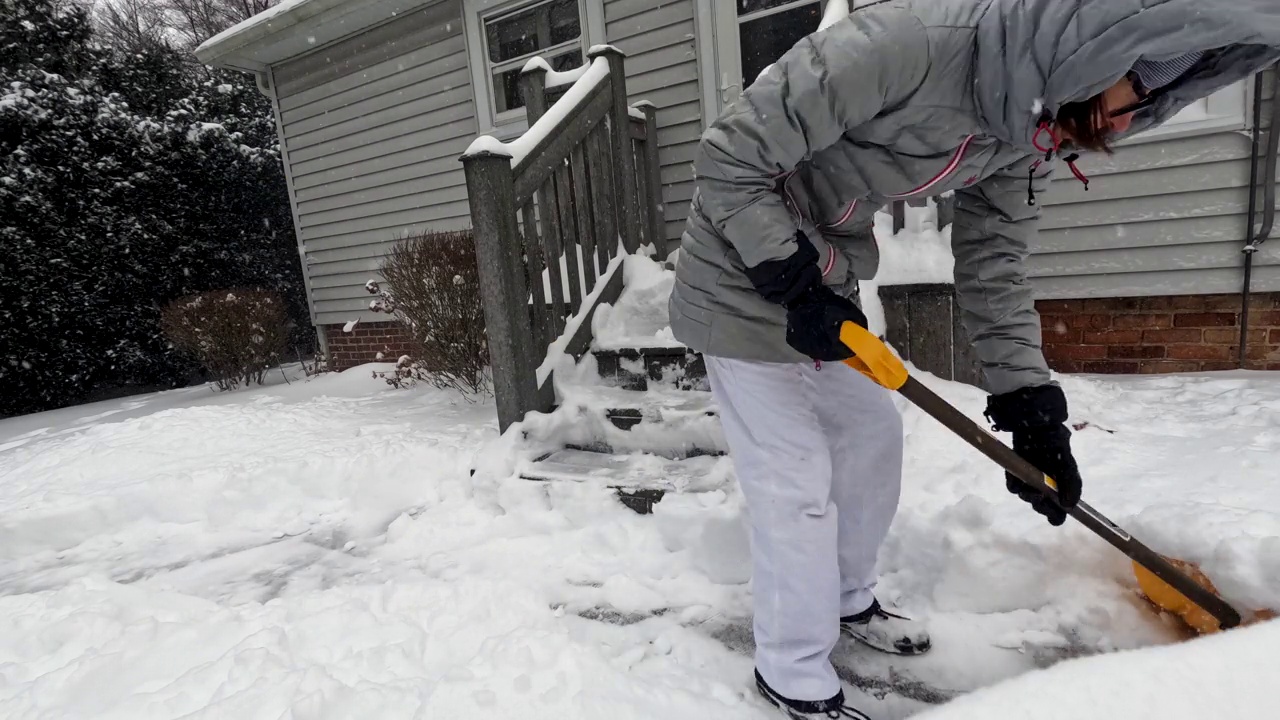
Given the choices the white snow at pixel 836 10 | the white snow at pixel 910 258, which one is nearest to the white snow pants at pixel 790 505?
the white snow at pixel 910 258

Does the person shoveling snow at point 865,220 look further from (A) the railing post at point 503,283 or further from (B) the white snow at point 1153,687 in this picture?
(A) the railing post at point 503,283

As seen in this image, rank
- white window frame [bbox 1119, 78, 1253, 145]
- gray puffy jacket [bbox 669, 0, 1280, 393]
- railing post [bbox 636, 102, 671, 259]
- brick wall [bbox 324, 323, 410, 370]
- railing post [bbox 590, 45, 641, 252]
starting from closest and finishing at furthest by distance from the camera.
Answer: gray puffy jacket [bbox 669, 0, 1280, 393] → white window frame [bbox 1119, 78, 1253, 145] → railing post [bbox 590, 45, 641, 252] → railing post [bbox 636, 102, 671, 259] → brick wall [bbox 324, 323, 410, 370]

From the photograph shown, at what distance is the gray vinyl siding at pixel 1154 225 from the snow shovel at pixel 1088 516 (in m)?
2.70

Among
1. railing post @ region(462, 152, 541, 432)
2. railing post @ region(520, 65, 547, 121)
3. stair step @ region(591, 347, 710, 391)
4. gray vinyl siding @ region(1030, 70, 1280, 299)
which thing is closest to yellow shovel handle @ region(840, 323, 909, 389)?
stair step @ region(591, 347, 710, 391)

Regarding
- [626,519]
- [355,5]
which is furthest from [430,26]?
[626,519]

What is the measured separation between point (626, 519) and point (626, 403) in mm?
749

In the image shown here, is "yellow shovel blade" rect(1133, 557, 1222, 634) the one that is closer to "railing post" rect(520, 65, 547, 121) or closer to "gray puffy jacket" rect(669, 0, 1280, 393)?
"gray puffy jacket" rect(669, 0, 1280, 393)

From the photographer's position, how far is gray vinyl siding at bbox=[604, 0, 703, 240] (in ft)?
16.7

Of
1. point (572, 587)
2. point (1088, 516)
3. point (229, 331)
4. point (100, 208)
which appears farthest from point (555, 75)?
point (100, 208)

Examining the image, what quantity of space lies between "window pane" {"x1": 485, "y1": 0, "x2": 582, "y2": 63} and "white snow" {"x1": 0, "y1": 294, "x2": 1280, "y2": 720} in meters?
3.70

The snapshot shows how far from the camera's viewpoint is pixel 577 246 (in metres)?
3.83

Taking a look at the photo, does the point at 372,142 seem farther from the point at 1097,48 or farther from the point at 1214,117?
the point at 1097,48

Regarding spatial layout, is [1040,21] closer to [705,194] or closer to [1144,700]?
[705,194]

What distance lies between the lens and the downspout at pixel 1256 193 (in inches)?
132
